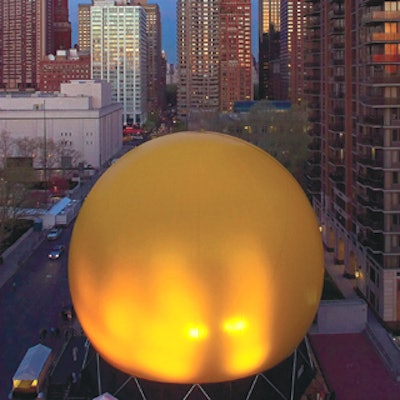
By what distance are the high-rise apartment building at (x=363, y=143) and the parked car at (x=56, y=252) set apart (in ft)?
52.9

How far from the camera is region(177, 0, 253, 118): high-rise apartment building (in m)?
131

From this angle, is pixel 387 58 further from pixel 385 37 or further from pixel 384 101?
pixel 384 101

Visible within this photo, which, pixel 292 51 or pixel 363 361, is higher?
pixel 292 51

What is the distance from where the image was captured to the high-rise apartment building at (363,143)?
85.0 ft

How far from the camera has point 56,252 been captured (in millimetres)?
36938

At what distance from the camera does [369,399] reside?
739 inches

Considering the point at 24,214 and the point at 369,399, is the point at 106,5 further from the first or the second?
the point at 369,399

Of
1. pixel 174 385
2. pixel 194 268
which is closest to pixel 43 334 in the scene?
pixel 174 385

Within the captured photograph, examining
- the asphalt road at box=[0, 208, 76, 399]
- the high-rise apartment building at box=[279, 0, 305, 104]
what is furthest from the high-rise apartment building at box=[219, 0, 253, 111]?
the asphalt road at box=[0, 208, 76, 399]

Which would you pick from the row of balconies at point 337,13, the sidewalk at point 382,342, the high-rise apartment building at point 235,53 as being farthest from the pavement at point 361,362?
the high-rise apartment building at point 235,53

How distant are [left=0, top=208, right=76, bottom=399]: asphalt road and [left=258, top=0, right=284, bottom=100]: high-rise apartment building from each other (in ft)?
373

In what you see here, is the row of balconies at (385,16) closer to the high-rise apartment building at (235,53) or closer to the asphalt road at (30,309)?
the asphalt road at (30,309)

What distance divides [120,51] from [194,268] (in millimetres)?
139158

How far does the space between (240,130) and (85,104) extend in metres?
21.5
